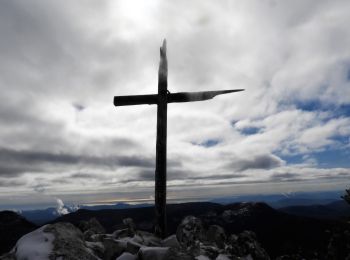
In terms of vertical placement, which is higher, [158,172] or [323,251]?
[158,172]

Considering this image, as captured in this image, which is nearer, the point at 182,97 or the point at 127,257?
the point at 127,257

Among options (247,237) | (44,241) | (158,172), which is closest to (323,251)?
(247,237)

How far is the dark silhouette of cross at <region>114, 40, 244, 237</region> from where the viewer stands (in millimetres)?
9650

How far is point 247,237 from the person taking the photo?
1032 centimetres

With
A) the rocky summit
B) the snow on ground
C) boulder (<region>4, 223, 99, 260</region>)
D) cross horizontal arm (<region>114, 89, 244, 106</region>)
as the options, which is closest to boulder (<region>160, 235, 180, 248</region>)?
the rocky summit

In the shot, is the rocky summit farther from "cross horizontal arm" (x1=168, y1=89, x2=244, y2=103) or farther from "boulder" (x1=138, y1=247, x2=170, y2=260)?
"cross horizontal arm" (x1=168, y1=89, x2=244, y2=103)

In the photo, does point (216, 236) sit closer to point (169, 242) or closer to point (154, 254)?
point (169, 242)

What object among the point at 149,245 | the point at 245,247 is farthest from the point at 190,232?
the point at 149,245

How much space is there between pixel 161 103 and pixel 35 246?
18.4ft

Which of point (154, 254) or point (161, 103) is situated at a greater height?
point (161, 103)

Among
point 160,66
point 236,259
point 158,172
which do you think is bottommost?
point 236,259

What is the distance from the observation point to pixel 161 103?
33.9ft

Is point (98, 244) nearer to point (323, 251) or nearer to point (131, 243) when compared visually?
point (131, 243)

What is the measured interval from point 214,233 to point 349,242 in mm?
4127
